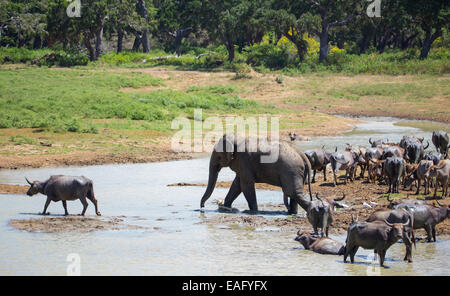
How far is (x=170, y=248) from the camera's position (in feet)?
41.0

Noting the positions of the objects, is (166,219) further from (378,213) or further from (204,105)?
(204,105)

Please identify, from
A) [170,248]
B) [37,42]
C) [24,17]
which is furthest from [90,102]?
[37,42]

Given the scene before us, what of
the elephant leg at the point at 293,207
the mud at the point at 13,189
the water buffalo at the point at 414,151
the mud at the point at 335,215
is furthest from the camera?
the water buffalo at the point at 414,151

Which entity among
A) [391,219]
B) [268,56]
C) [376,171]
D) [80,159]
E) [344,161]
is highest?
[268,56]

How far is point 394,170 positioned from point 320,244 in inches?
210

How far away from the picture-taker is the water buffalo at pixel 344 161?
1892cm

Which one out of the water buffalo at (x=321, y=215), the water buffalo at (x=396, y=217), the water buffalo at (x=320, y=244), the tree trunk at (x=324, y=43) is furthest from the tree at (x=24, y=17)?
the water buffalo at (x=396, y=217)

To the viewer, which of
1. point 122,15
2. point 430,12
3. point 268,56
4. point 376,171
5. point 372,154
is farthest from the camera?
point 122,15

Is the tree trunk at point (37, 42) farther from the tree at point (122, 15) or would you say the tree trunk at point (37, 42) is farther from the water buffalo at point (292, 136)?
the water buffalo at point (292, 136)

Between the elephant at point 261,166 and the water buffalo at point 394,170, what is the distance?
2112 mm

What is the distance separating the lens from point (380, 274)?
35.2 ft

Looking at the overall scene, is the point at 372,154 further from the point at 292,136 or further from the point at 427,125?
the point at 427,125
